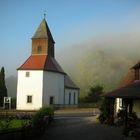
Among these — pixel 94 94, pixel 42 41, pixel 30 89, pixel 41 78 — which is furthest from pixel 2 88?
pixel 94 94

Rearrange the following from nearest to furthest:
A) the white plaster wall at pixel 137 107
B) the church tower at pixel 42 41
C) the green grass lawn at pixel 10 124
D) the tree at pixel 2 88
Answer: the green grass lawn at pixel 10 124 < the white plaster wall at pixel 137 107 < the church tower at pixel 42 41 < the tree at pixel 2 88

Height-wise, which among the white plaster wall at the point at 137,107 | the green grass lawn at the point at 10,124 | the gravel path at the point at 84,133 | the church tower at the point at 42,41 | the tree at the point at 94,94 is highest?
the church tower at the point at 42,41

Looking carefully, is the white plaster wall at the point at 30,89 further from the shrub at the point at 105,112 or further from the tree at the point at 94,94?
the shrub at the point at 105,112

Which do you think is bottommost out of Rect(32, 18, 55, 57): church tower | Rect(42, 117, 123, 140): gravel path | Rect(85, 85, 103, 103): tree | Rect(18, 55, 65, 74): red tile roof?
Rect(42, 117, 123, 140): gravel path

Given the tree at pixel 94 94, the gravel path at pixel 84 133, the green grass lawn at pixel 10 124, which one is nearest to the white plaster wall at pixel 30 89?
the tree at pixel 94 94

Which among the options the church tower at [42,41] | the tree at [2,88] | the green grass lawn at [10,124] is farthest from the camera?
the tree at [2,88]

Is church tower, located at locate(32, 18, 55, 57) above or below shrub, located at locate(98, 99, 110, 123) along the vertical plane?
above

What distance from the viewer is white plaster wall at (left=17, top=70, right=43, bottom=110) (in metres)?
61.5

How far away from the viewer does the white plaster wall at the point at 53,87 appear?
6225 cm

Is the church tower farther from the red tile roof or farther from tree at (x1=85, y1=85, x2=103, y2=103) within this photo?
tree at (x1=85, y1=85, x2=103, y2=103)

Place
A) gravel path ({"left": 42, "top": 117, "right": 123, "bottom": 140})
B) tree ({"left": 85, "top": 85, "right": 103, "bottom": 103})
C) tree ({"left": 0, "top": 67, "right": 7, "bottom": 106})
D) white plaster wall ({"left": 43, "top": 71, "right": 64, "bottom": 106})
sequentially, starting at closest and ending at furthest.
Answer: gravel path ({"left": 42, "top": 117, "right": 123, "bottom": 140})
white plaster wall ({"left": 43, "top": 71, "right": 64, "bottom": 106})
tree ({"left": 0, "top": 67, "right": 7, "bottom": 106})
tree ({"left": 85, "top": 85, "right": 103, "bottom": 103})

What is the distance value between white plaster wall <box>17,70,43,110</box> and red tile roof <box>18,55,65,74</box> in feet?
2.71

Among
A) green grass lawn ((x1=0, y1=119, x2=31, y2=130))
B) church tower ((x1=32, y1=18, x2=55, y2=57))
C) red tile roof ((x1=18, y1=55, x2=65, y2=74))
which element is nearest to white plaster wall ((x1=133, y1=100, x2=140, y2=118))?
green grass lawn ((x1=0, y1=119, x2=31, y2=130))

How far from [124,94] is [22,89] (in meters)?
38.1
